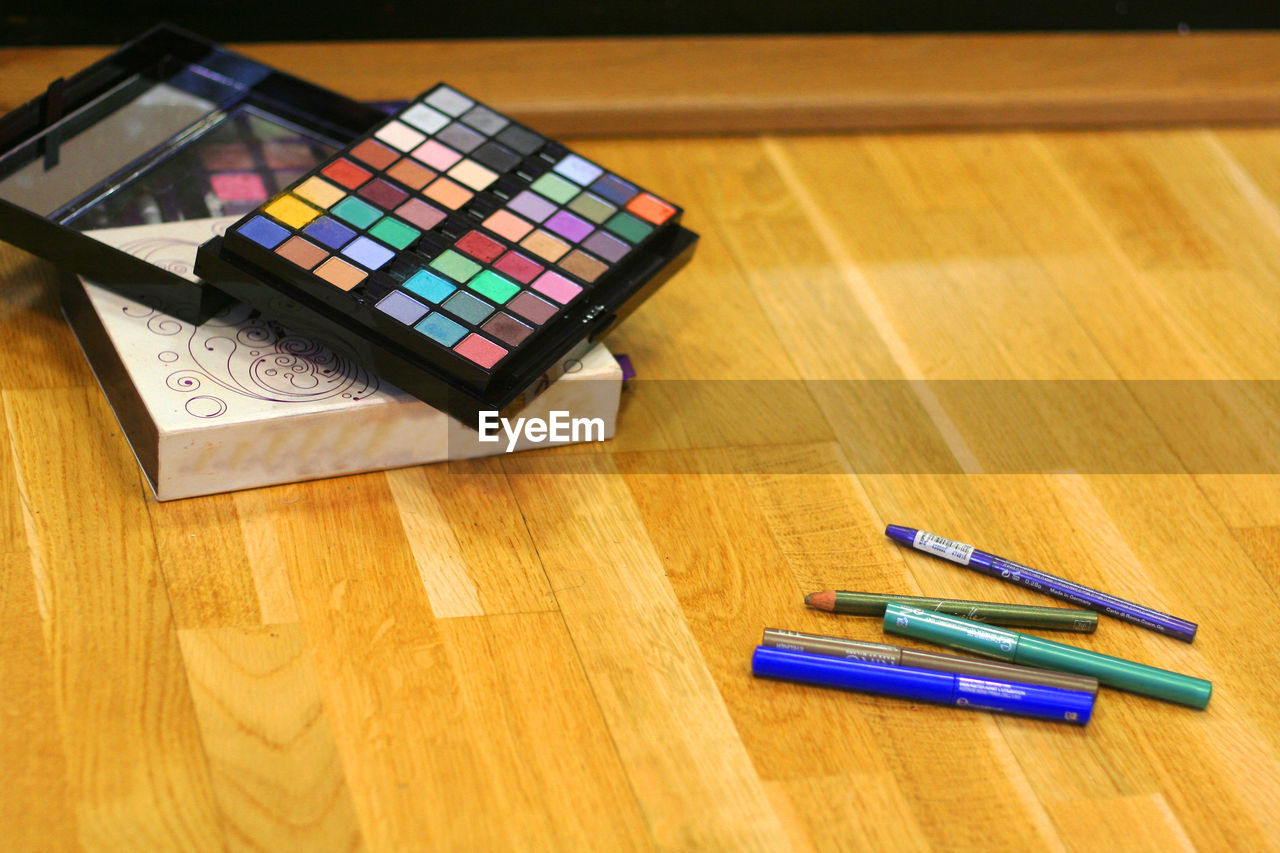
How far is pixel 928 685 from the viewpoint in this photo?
810 millimetres

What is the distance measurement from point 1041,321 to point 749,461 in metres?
0.33

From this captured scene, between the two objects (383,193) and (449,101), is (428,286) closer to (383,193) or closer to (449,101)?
(383,193)

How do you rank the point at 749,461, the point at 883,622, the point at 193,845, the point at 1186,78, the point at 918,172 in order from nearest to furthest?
the point at 193,845, the point at 883,622, the point at 749,461, the point at 918,172, the point at 1186,78

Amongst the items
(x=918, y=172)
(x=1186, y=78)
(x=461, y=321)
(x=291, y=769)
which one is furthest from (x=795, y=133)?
(x=291, y=769)

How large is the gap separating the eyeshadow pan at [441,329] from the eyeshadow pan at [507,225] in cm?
10

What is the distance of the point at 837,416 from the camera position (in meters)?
1.03

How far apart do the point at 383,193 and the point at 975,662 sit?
19.7 inches

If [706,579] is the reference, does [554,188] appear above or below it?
above

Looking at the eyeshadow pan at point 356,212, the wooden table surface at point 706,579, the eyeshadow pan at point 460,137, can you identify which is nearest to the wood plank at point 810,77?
the wooden table surface at point 706,579

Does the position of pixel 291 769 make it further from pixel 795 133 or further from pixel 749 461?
pixel 795 133

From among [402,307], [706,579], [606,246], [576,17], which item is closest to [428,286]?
[402,307]

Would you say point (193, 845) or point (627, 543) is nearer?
point (193, 845)

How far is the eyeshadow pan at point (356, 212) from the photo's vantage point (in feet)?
3.02

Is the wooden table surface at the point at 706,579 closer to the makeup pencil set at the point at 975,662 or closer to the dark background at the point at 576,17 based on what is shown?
the makeup pencil set at the point at 975,662
